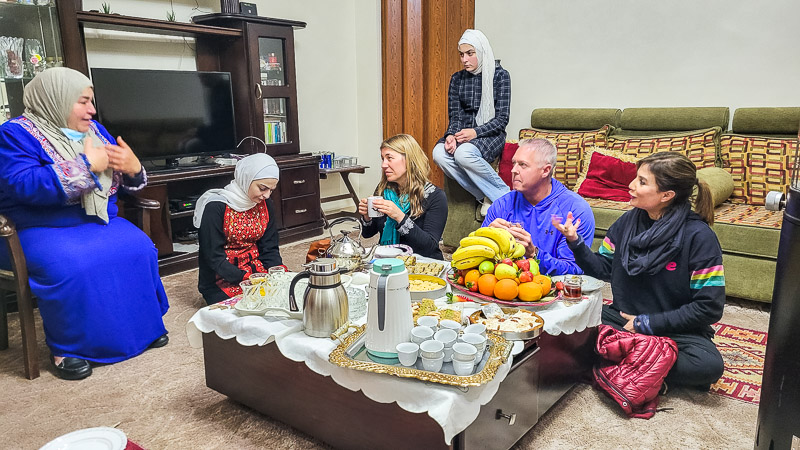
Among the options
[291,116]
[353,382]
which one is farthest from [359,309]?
[291,116]

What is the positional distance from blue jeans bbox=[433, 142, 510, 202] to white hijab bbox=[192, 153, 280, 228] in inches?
59.4

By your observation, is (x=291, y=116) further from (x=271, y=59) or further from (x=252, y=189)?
(x=252, y=189)

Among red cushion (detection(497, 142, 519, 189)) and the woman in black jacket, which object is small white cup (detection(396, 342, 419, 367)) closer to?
the woman in black jacket

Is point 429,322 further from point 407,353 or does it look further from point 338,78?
point 338,78

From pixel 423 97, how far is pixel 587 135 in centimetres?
180

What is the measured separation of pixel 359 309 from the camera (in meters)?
1.71

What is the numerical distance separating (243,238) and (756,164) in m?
2.92

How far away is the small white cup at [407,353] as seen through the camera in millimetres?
1327

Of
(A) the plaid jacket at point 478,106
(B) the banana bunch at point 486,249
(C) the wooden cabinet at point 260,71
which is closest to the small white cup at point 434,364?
(B) the banana bunch at point 486,249

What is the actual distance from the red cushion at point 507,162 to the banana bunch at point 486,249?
6.63 ft

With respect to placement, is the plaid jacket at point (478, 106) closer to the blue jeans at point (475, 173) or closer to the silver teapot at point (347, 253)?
the blue jeans at point (475, 173)

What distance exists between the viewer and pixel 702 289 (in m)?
1.84

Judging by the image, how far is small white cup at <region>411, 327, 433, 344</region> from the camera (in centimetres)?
139

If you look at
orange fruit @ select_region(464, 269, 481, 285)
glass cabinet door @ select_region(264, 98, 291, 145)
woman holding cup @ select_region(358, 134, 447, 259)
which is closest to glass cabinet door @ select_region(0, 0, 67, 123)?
glass cabinet door @ select_region(264, 98, 291, 145)
